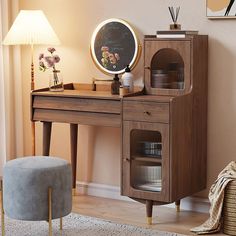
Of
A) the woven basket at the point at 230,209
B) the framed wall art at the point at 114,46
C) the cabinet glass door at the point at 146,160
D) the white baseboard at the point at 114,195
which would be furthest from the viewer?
the framed wall art at the point at 114,46

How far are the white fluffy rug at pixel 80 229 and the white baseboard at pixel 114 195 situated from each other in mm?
541

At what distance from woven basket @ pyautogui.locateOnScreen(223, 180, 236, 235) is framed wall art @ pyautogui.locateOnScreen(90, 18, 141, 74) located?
1.16m

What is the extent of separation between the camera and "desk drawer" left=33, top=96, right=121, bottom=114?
13.6 feet

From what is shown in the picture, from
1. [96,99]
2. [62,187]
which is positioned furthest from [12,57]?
[62,187]

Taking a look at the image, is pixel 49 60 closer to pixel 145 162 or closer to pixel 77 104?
pixel 77 104

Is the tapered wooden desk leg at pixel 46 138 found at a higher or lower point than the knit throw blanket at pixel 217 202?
higher

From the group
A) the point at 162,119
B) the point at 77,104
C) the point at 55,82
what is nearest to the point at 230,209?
the point at 162,119

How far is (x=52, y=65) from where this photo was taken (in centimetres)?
462

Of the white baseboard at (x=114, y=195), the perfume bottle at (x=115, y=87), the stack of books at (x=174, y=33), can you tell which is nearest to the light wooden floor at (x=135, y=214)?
the white baseboard at (x=114, y=195)

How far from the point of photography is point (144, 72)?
4148mm

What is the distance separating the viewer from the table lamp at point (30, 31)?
4547 millimetres

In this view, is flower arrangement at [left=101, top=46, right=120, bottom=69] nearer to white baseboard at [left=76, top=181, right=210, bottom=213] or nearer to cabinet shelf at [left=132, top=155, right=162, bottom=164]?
cabinet shelf at [left=132, top=155, right=162, bottom=164]

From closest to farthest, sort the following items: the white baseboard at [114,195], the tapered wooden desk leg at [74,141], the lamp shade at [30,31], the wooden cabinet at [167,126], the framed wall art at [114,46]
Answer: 1. the wooden cabinet at [167,126]
2. the white baseboard at [114,195]
3. the framed wall art at [114,46]
4. the lamp shade at [30,31]
5. the tapered wooden desk leg at [74,141]

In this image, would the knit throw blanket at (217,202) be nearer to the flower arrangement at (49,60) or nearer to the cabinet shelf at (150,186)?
the cabinet shelf at (150,186)
